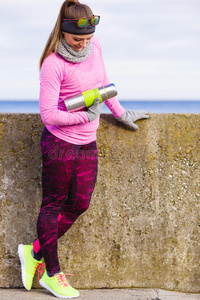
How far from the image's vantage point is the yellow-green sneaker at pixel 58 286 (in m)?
Result: 3.15

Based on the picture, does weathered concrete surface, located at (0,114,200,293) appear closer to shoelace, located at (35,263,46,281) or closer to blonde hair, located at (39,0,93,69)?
shoelace, located at (35,263,46,281)

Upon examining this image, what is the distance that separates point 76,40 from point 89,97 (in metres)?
0.42

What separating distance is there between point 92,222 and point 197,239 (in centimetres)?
96

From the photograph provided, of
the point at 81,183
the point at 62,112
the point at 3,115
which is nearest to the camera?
the point at 62,112

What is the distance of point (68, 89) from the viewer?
2.93 m

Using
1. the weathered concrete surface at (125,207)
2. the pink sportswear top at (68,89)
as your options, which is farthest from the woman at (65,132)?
the weathered concrete surface at (125,207)

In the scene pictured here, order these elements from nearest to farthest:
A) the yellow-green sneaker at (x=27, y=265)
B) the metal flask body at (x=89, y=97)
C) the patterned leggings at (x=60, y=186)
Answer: the metal flask body at (x=89, y=97)
the patterned leggings at (x=60, y=186)
the yellow-green sneaker at (x=27, y=265)

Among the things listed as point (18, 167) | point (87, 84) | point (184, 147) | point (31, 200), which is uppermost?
point (87, 84)

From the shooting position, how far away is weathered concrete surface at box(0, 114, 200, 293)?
3.40 meters

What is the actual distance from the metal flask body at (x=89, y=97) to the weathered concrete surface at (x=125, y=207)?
44 centimetres

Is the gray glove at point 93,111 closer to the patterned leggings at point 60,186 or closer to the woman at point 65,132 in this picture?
the woman at point 65,132

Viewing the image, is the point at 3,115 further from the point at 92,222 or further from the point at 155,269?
the point at 155,269

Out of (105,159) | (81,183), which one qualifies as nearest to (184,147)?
(105,159)

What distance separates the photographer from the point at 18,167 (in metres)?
3.39
